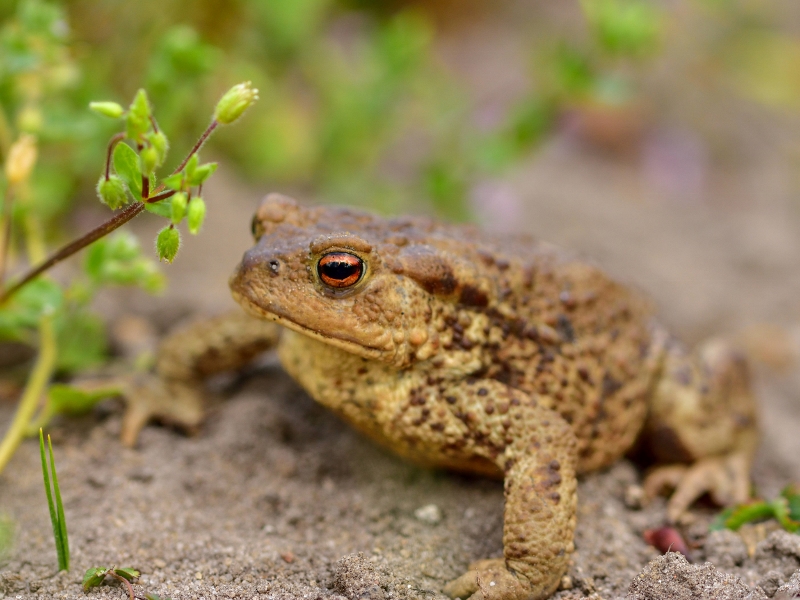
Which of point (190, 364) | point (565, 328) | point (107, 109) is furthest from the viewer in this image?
point (190, 364)

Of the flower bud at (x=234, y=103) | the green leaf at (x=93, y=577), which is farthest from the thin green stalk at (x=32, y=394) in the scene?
the flower bud at (x=234, y=103)

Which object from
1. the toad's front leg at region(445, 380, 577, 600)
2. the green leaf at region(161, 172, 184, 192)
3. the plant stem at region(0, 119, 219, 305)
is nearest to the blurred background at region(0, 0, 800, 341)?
the plant stem at region(0, 119, 219, 305)

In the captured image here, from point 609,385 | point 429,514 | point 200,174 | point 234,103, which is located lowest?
point 429,514

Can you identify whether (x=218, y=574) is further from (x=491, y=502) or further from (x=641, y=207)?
(x=641, y=207)

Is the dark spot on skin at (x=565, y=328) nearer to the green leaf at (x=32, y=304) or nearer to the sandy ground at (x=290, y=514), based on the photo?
the sandy ground at (x=290, y=514)

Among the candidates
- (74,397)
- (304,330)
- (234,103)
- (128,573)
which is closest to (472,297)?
(304,330)

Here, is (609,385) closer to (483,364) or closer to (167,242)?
(483,364)

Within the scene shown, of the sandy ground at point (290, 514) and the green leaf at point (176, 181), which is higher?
the green leaf at point (176, 181)
